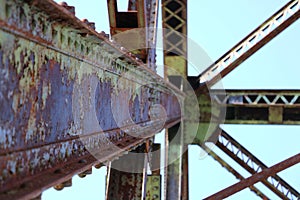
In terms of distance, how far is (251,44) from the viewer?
40.4 ft

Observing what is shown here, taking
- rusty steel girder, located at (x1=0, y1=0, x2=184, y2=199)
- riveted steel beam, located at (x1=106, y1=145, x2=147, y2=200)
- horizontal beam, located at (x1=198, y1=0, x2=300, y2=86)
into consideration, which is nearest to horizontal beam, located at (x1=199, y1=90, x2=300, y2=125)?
horizontal beam, located at (x1=198, y1=0, x2=300, y2=86)

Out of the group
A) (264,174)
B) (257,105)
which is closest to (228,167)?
(257,105)

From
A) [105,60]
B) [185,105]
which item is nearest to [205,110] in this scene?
[185,105]

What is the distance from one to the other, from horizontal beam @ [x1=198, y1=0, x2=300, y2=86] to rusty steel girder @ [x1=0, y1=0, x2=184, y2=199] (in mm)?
7732

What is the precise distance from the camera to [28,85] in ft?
7.95

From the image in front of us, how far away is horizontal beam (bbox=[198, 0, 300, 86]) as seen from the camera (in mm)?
11812

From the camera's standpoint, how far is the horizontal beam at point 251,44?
11812 millimetres

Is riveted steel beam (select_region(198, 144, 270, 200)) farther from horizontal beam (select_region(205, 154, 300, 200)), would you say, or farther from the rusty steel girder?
the rusty steel girder

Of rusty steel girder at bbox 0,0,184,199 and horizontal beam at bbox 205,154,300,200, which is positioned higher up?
rusty steel girder at bbox 0,0,184,199

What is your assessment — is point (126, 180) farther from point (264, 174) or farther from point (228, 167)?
point (228, 167)

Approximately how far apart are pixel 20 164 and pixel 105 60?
1.82 m

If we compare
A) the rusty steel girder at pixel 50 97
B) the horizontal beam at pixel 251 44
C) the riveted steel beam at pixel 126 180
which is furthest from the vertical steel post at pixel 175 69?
the rusty steel girder at pixel 50 97

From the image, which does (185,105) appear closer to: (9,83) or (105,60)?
(105,60)

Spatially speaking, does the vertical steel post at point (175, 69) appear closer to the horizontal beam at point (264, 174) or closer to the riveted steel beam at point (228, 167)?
the riveted steel beam at point (228, 167)
